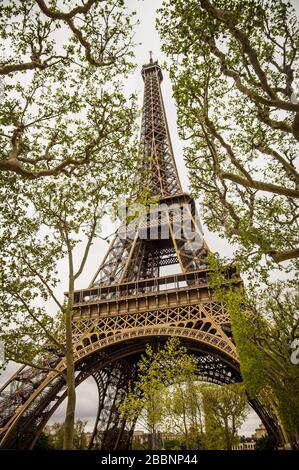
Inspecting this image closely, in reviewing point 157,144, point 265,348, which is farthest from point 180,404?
point 157,144

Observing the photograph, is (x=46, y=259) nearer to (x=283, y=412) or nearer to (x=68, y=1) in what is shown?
(x=68, y=1)

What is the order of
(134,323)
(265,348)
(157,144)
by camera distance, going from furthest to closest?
(157,144) < (134,323) < (265,348)

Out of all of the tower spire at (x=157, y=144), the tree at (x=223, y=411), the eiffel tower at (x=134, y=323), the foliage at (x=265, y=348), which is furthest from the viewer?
the tower spire at (x=157, y=144)

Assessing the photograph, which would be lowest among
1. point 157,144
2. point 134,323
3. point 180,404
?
point 180,404

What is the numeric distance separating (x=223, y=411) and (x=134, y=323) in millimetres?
12829

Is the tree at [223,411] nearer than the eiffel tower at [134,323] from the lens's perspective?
No

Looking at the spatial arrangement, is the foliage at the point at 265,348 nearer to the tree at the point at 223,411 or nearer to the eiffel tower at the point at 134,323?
the eiffel tower at the point at 134,323

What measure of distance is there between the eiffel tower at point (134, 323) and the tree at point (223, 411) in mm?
2332

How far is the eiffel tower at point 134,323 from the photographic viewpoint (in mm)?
20266

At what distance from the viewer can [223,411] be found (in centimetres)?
2786

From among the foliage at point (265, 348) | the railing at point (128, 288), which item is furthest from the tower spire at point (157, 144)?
the foliage at point (265, 348)

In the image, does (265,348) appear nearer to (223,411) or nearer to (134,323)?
(134,323)

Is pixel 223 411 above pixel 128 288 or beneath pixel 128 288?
beneath

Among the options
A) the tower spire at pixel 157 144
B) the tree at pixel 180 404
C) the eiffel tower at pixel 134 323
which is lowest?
the tree at pixel 180 404
